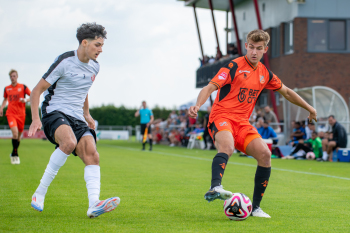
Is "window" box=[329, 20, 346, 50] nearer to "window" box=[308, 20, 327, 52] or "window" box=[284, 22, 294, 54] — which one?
"window" box=[308, 20, 327, 52]

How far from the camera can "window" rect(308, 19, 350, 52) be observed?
24.2 meters

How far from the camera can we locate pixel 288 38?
25.1m

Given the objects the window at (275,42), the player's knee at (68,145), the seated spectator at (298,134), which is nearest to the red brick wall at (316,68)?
the window at (275,42)

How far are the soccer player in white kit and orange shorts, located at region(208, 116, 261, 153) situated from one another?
137 cm

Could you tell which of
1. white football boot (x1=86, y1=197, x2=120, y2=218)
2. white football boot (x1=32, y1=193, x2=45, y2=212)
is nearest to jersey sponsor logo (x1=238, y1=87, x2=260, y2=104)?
white football boot (x1=86, y1=197, x2=120, y2=218)

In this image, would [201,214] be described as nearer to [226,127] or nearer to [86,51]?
[226,127]

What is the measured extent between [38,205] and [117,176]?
14.7 feet

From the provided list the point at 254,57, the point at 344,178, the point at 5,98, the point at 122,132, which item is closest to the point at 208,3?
the point at 122,132

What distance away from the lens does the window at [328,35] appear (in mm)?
24203

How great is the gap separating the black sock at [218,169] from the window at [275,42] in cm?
2239

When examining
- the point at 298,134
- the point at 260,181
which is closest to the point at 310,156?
the point at 298,134

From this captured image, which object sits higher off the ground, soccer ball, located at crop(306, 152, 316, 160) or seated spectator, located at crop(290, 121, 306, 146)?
seated spectator, located at crop(290, 121, 306, 146)

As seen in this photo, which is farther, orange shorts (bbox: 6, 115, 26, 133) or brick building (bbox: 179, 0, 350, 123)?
brick building (bbox: 179, 0, 350, 123)

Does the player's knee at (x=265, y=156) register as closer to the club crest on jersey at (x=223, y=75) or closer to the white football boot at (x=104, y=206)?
the club crest on jersey at (x=223, y=75)
